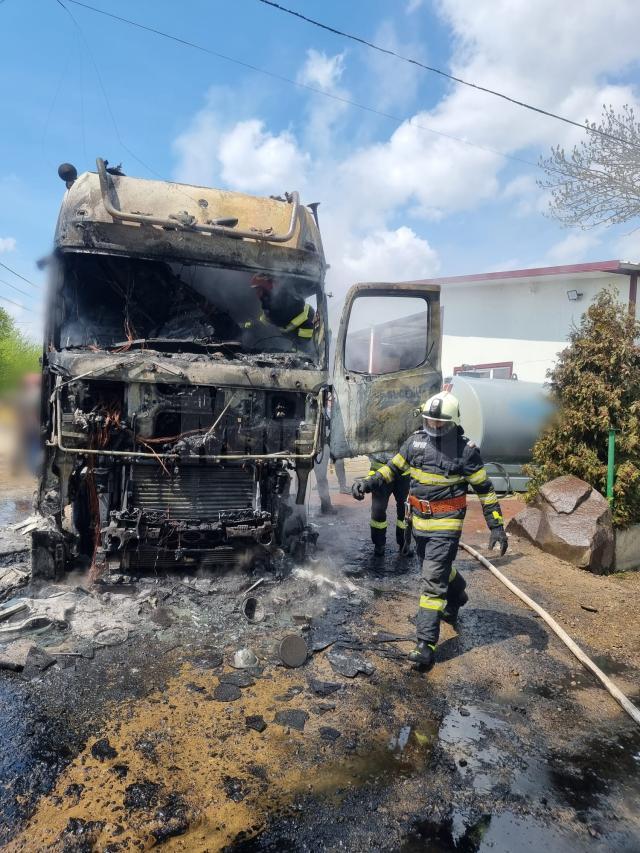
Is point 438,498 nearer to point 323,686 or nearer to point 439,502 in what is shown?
point 439,502

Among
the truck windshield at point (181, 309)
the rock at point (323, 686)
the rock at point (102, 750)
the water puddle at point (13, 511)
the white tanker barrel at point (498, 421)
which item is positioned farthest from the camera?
the white tanker barrel at point (498, 421)

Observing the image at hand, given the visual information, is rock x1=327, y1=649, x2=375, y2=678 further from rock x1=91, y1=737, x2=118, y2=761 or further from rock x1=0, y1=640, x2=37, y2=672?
rock x1=0, y1=640, x2=37, y2=672

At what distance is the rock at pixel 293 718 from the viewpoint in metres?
2.80

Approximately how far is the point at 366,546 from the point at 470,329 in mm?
11183

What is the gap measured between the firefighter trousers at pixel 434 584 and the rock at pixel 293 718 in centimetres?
95

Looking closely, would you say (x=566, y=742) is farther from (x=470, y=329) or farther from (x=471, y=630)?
(x=470, y=329)

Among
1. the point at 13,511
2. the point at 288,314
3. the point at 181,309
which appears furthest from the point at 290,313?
the point at 13,511

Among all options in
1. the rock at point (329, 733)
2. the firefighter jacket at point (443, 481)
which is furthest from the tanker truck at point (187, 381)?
the rock at point (329, 733)

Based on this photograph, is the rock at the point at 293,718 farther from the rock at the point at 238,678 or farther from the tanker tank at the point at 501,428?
the tanker tank at the point at 501,428

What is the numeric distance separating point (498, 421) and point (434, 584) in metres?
6.92

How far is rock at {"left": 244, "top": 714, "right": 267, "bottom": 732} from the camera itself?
2.76 m

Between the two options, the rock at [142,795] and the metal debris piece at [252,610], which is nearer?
the rock at [142,795]

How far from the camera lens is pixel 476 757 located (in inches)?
104

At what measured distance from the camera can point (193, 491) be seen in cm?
430
